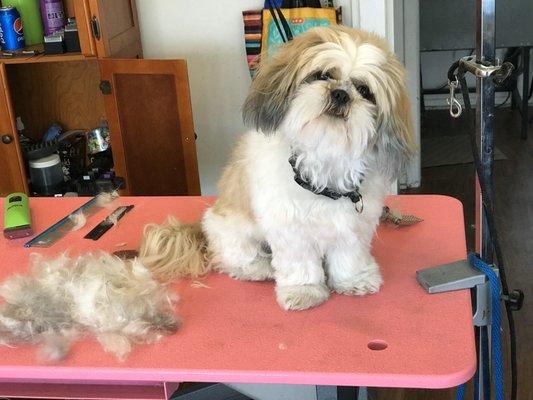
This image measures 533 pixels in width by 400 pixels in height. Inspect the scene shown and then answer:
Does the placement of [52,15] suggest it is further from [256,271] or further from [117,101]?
[256,271]

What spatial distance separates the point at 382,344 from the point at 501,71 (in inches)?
17.0

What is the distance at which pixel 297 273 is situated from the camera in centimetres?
118

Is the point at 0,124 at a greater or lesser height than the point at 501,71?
lesser

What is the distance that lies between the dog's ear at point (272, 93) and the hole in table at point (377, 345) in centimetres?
35

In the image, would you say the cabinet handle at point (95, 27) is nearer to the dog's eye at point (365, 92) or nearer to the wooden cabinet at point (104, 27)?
the wooden cabinet at point (104, 27)

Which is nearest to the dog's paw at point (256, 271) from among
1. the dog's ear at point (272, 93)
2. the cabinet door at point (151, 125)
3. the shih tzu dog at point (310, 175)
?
the shih tzu dog at point (310, 175)

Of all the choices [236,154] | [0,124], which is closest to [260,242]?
[236,154]

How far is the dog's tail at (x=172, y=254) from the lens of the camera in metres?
1.28

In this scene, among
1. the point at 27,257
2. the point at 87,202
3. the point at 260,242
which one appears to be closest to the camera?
the point at 260,242

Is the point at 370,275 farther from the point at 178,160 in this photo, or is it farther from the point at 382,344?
the point at 178,160

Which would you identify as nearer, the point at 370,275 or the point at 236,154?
the point at 370,275

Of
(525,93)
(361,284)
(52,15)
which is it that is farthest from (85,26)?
(525,93)

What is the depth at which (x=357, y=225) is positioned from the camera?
116 centimetres

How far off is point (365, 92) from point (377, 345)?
37cm
